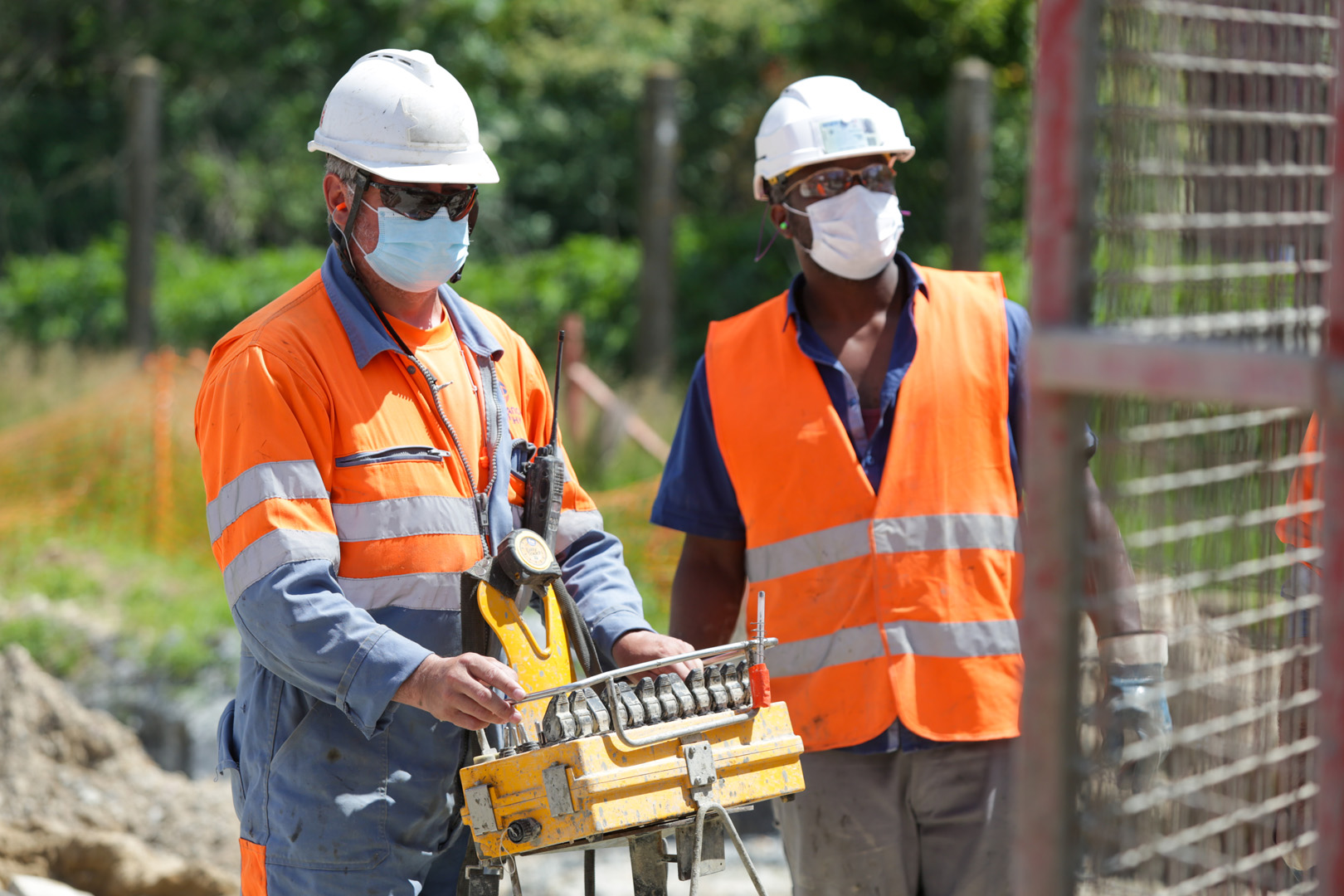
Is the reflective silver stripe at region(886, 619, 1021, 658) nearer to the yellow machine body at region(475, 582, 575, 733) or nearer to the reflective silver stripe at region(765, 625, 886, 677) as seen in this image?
the reflective silver stripe at region(765, 625, 886, 677)

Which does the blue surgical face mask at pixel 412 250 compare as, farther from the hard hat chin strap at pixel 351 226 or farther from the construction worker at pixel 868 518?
the construction worker at pixel 868 518

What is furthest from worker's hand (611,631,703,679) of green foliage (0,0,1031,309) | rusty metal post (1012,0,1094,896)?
green foliage (0,0,1031,309)

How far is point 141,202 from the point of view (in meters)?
11.1

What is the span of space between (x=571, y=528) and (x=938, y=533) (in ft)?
2.61

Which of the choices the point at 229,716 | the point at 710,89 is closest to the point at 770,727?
the point at 229,716

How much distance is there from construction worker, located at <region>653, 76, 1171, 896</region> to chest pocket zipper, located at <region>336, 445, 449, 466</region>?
2.32ft

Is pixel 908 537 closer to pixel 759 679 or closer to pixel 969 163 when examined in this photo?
pixel 759 679

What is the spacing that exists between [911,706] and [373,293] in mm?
1405

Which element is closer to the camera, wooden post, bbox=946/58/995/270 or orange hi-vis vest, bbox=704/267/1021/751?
orange hi-vis vest, bbox=704/267/1021/751

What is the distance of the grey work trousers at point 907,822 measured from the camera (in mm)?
3184

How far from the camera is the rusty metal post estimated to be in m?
1.55

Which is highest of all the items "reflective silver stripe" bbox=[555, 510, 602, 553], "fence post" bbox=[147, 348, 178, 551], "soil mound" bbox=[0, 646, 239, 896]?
"reflective silver stripe" bbox=[555, 510, 602, 553]

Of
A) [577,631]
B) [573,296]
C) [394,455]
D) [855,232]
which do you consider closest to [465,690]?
[577,631]

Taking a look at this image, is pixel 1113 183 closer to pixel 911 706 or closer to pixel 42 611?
pixel 911 706
